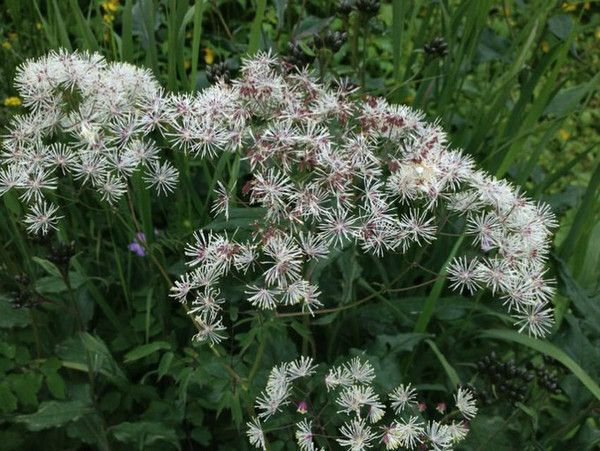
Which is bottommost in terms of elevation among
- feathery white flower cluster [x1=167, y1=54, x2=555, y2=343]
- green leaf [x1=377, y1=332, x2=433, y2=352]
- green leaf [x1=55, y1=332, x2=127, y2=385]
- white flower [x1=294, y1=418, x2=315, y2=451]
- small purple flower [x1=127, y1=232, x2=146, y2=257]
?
green leaf [x1=55, y1=332, x2=127, y2=385]

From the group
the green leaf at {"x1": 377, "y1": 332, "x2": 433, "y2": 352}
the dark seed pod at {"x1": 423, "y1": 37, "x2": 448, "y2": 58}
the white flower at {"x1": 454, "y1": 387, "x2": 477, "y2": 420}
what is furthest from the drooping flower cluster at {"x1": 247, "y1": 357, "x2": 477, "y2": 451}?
the dark seed pod at {"x1": 423, "y1": 37, "x2": 448, "y2": 58}

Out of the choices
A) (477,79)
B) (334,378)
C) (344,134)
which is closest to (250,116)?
(344,134)

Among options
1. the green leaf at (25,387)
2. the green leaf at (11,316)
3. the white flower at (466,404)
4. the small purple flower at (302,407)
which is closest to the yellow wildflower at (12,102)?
the green leaf at (11,316)

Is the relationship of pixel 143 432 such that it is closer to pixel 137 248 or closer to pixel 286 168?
Answer: pixel 137 248

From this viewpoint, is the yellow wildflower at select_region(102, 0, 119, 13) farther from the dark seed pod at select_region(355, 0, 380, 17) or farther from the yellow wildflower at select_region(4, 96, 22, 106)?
the dark seed pod at select_region(355, 0, 380, 17)

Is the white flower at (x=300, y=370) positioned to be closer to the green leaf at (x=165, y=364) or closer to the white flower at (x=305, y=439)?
the white flower at (x=305, y=439)

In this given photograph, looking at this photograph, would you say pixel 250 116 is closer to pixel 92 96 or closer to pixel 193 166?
pixel 92 96

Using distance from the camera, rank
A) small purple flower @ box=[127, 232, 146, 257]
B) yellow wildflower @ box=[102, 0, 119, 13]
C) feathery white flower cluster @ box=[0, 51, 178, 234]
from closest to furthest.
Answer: feathery white flower cluster @ box=[0, 51, 178, 234]
small purple flower @ box=[127, 232, 146, 257]
yellow wildflower @ box=[102, 0, 119, 13]
